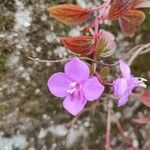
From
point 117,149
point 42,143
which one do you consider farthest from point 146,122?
point 42,143

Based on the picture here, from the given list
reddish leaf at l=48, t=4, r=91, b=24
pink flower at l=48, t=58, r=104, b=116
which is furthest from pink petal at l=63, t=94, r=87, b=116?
reddish leaf at l=48, t=4, r=91, b=24

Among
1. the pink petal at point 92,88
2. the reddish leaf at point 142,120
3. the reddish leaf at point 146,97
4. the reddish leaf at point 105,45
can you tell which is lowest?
the reddish leaf at point 142,120

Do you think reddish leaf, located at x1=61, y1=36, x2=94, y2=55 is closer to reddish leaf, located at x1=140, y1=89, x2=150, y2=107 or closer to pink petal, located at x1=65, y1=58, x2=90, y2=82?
pink petal, located at x1=65, y1=58, x2=90, y2=82

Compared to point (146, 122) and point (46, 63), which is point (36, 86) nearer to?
point (46, 63)

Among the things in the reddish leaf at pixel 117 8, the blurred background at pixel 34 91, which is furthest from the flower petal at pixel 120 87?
the blurred background at pixel 34 91

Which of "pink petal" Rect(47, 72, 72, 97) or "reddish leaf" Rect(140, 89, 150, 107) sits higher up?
"pink petal" Rect(47, 72, 72, 97)

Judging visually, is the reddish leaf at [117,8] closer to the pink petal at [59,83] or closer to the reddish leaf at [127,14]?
the reddish leaf at [127,14]

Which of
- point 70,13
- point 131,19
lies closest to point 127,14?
point 131,19
